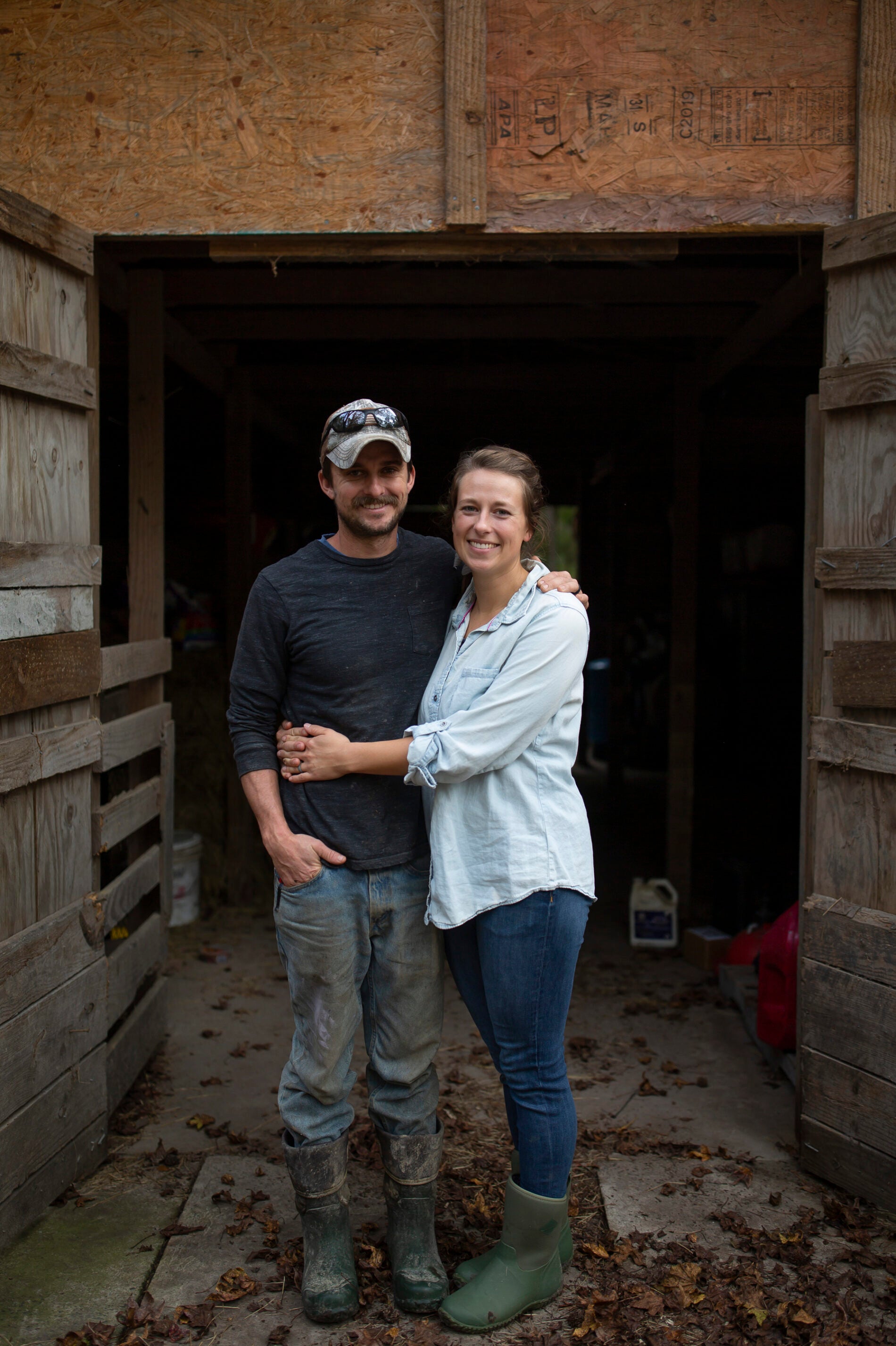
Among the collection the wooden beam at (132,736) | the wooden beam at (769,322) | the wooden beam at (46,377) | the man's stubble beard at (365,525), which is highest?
the wooden beam at (769,322)

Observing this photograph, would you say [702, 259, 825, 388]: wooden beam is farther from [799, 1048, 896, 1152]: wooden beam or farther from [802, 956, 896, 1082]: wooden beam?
[799, 1048, 896, 1152]: wooden beam

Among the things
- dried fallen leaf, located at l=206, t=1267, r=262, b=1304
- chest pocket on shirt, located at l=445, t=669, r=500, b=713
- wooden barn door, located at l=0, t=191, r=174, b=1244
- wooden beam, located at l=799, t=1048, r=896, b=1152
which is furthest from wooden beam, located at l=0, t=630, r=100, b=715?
wooden beam, located at l=799, t=1048, r=896, b=1152

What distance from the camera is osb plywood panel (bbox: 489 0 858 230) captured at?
123 inches

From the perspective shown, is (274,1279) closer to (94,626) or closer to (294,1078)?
(294,1078)

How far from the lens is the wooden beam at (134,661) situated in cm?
347

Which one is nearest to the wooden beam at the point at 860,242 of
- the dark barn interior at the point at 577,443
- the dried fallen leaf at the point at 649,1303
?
the dark barn interior at the point at 577,443

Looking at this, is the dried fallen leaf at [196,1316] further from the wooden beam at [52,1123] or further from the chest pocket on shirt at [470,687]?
the chest pocket on shirt at [470,687]

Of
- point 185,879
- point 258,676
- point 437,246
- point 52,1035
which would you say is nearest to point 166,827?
point 52,1035

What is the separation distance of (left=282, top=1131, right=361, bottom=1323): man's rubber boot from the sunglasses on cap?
5.73 ft

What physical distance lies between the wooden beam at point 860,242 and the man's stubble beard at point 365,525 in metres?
1.69

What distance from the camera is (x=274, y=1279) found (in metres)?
2.69

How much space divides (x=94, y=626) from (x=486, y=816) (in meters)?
1.64

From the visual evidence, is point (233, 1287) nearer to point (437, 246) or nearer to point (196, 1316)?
point (196, 1316)

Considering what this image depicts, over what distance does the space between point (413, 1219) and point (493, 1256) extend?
22cm
